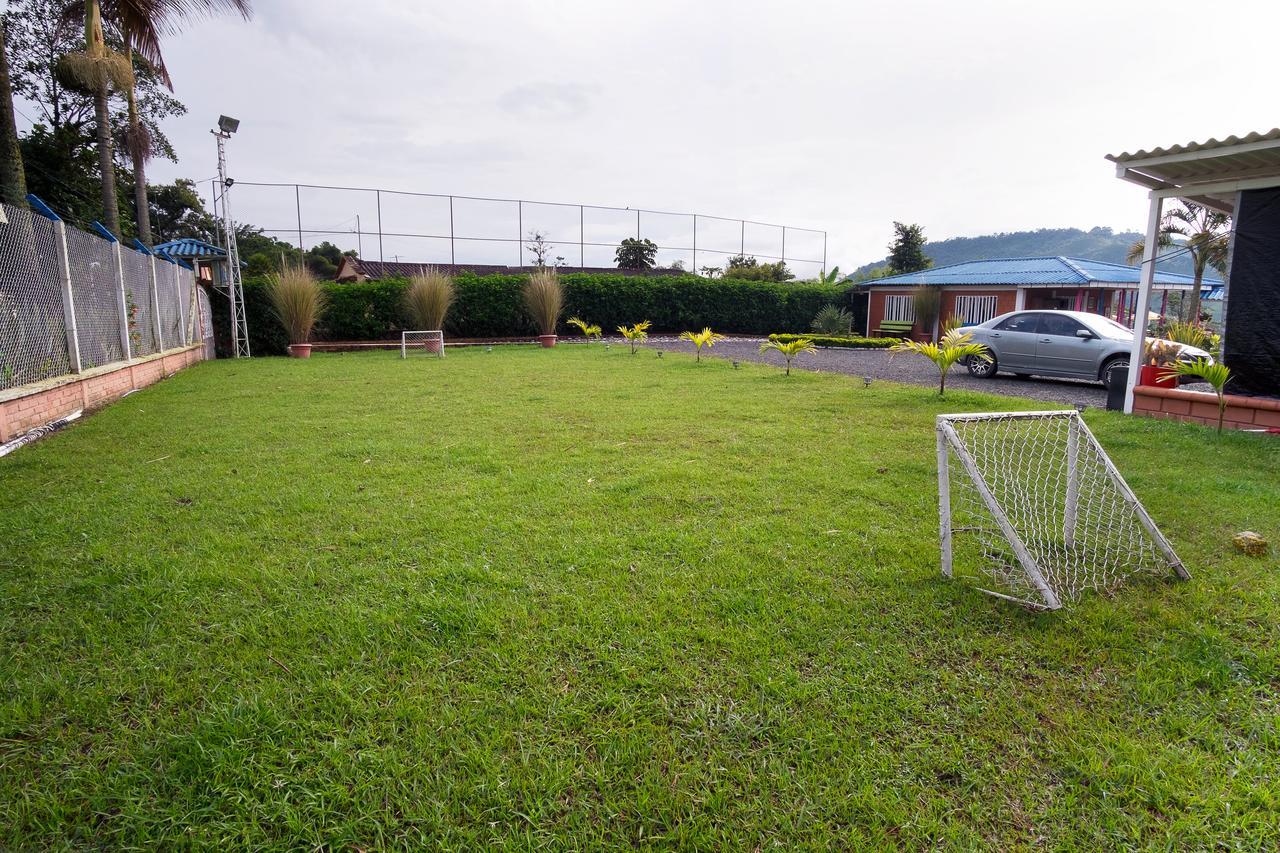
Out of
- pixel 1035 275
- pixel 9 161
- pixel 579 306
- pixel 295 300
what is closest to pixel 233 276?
pixel 295 300

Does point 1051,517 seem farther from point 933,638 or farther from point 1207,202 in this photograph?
point 1207,202

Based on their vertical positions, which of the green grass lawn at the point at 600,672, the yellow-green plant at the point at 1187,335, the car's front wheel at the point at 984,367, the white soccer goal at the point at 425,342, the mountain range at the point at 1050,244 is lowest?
the green grass lawn at the point at 600,672

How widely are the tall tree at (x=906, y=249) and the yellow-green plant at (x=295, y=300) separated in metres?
31.0

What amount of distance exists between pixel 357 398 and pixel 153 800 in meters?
7.59

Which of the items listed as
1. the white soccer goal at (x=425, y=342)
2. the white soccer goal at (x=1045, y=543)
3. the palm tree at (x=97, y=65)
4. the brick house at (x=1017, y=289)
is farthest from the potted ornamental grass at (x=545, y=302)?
the white soccer goal at (x=1045, y=543)

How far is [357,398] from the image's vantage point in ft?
28.7

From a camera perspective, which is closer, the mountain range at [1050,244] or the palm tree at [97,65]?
the palm tree at [97,65]

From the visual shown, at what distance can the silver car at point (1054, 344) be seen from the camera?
34.1 ft

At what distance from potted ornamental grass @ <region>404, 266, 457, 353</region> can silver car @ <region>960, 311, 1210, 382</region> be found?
13209mm

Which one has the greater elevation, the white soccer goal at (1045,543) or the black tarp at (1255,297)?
the black tarp at (1255,297)

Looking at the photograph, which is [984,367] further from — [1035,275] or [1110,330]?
[1035,275]

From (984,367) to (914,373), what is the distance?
121 centimetres

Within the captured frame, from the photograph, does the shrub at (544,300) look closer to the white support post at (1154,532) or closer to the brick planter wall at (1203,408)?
the brick planter wall at (1203,408)

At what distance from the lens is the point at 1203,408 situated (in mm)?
6824
